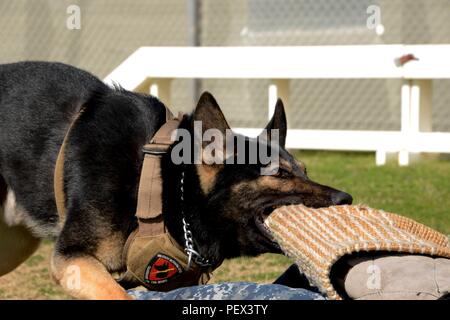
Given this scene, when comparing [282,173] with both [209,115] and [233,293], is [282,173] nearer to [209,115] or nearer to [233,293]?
[209,115]

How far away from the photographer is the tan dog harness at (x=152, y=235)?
12.1 feet

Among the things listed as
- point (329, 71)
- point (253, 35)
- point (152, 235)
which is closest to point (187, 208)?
point (152, 235)

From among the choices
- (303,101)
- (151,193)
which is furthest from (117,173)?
(303,101)

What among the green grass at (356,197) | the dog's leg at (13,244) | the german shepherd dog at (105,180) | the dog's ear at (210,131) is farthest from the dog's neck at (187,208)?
the green grass at (356,197)

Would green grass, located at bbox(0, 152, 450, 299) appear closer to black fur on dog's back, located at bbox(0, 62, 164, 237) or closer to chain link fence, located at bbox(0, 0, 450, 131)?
chain link fence, located at bbox(0, 0, 450, 131)

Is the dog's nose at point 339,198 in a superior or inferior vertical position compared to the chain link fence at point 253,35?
inferior

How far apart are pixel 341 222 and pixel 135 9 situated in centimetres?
854

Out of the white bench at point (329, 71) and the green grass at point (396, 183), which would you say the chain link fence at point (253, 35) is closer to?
the green grass at point (396, 183)

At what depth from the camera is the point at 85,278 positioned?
3.56 meters

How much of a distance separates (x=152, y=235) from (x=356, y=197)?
3.77 metres

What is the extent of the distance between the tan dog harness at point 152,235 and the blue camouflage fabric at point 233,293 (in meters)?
0.10

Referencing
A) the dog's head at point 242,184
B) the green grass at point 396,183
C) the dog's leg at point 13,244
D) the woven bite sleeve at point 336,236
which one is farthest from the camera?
the green grass at point 396,183

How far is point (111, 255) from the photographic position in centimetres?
372
